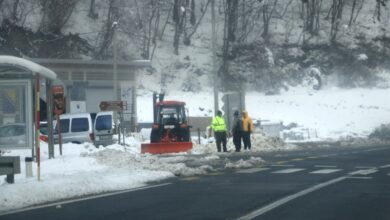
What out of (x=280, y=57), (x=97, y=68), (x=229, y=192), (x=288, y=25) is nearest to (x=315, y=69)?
(x=280, y=57)

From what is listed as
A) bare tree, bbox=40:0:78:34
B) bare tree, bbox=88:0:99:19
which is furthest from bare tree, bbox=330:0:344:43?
bare tree, bbox=40:0:78:34

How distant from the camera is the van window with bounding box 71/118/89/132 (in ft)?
111

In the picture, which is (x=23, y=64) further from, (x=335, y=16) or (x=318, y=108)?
(x=335, y=16)

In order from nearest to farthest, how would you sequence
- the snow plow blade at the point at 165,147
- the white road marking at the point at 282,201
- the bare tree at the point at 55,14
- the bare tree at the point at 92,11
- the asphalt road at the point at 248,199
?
the white road marking at the point at 282,201 → the asphalt road at the point at 248,199 → the snow plow blade at the point at 165,147 → the bare tree at the point at 55,14 → the bare tree at the point at 92,11

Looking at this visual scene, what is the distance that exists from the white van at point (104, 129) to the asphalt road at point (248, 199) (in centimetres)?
1636

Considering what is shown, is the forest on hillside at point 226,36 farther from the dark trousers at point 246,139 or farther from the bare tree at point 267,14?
the dark trousers at point 246,139

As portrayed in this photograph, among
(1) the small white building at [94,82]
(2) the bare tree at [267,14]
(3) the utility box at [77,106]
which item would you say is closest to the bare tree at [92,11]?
(2) the bare tree at [267,14]

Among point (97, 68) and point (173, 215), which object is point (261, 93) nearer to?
point (97, 68)

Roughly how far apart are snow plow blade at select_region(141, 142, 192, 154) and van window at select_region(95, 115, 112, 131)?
5191mm

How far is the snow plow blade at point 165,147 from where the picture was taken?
30156 millimetres

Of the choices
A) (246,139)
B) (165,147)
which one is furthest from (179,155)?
(246,139)

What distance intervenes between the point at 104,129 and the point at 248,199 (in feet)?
75.2

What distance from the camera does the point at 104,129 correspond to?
3522cm

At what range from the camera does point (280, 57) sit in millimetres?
67375
